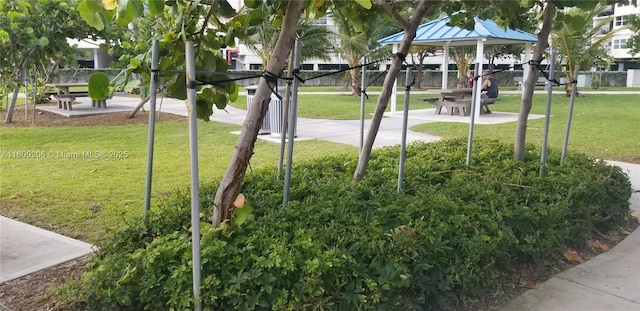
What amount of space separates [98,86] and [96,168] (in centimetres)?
472

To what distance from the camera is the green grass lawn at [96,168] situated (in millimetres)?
5258

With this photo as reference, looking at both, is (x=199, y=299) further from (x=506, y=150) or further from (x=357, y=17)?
(x=506, y=150)

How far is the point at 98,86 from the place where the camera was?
3.12 meters

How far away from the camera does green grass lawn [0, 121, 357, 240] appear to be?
5.26m

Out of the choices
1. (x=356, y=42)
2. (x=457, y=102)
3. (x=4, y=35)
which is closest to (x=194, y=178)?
(x=4, y=35)

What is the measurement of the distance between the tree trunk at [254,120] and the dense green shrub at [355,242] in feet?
0.55

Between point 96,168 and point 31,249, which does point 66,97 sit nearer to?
point 96,168

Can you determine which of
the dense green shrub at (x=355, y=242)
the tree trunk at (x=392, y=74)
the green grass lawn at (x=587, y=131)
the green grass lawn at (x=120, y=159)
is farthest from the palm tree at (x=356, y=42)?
the dense green shrub at (x=355, y=242)

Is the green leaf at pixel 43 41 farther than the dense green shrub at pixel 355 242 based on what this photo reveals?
Yes

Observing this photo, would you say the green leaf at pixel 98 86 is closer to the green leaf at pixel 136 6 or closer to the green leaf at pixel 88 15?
the green leaf at pixel 88 15

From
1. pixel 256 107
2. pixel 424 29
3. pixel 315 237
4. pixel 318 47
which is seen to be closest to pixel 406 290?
pixel 315 237

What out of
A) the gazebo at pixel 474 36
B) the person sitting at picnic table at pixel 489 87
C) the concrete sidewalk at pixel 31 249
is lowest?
the concrete sidewalk at pixel 31 249

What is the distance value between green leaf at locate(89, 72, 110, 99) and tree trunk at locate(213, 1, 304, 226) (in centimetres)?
83

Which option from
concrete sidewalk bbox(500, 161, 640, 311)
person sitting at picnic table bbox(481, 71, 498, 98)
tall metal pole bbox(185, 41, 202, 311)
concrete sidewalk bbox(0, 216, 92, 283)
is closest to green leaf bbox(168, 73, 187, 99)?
tall metal pole bbox(185, 41, 202, 311)
